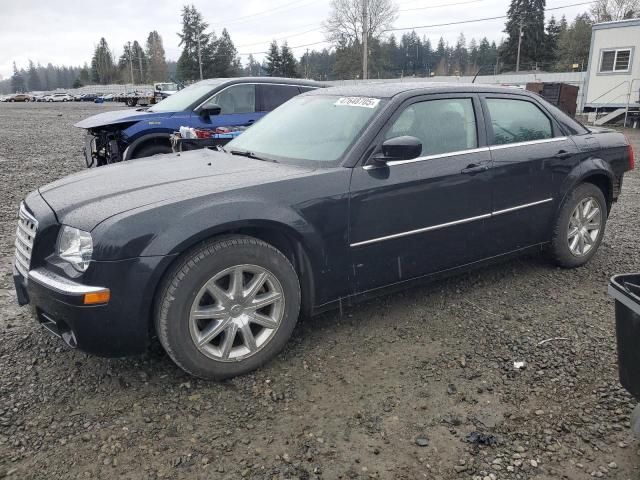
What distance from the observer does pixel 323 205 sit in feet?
10.5

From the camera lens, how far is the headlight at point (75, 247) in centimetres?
268

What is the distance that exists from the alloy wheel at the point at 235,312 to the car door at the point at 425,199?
0.62m

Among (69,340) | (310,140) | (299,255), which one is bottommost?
(69,340)

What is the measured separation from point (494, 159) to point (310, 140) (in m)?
1.40

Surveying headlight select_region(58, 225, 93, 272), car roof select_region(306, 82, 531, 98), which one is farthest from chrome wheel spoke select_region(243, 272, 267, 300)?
car roof select_region(306, 82, 531, 98)

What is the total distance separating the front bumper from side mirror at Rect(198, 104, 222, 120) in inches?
213

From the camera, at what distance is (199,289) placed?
2.81 metres

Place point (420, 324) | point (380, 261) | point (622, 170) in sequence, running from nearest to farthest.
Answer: point (380, 261) < point (420, 324) < point (622, 170)

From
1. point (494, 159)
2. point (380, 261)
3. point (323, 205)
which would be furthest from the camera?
point (494, 159)

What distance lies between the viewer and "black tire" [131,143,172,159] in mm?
7746

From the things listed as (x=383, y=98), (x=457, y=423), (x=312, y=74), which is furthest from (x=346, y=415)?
(x=312, y=74)

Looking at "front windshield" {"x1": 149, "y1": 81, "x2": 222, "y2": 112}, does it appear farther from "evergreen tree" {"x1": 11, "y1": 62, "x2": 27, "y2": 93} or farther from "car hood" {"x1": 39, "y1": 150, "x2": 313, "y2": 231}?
"evergreen tree" {"x1": 11, "y1": 62, "x2": 27, "y2": 93}

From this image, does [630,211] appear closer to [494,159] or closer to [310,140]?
[494,159]

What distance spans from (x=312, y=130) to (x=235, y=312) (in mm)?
1521
